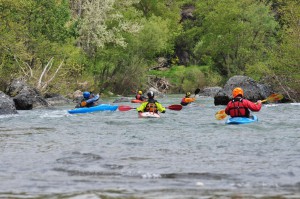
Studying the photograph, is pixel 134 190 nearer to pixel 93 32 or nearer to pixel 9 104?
pixel 9 104

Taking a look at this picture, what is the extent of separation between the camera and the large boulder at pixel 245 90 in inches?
1107

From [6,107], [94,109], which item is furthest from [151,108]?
[6,107]

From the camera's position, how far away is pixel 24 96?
2628cm

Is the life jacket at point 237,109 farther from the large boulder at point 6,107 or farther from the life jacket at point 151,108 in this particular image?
the large boulder at point 6,107

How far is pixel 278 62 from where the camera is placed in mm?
30281

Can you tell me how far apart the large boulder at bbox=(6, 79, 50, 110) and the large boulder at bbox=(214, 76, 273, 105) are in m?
8.57

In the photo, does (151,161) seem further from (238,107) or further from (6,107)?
(6,107)

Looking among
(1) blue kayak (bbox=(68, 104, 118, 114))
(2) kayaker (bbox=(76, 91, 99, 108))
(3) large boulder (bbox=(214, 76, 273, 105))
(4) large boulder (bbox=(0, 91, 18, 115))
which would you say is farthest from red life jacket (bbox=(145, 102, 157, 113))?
(3) large boulder (bbox=(214, 76, 273, 105))

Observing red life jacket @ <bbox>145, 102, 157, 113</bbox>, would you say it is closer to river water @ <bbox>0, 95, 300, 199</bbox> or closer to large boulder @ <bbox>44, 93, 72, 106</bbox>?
river water @ <bbox>0, 95, 300, 199</bbox>

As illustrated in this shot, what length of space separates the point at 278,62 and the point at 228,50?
19232 mm

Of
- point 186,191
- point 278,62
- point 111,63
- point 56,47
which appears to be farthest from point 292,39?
point 186,191

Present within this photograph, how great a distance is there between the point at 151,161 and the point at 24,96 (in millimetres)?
17910

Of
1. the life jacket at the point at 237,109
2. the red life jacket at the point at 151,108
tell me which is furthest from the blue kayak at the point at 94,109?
the life jacket at the point at 237,109

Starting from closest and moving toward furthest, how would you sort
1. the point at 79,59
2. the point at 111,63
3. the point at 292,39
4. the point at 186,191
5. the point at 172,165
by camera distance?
the point at 186,191 → the point at 172,165 → the point at 292,39 → the point at 79,59 → the point at 111,63
